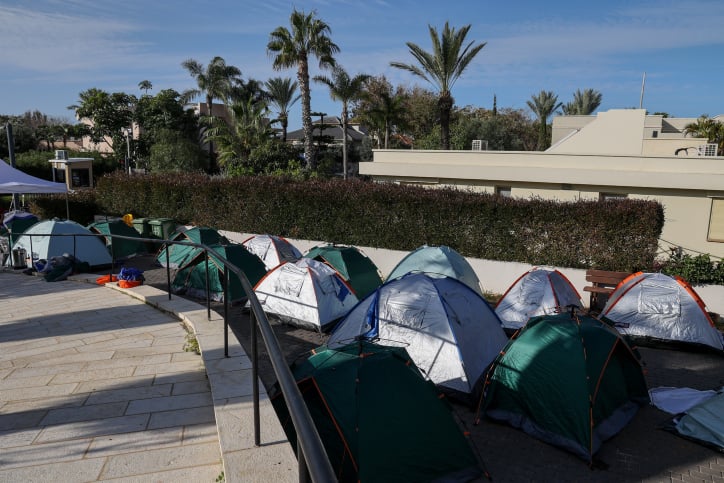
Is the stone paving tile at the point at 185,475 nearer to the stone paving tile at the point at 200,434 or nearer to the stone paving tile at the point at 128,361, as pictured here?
the stone paving tile at the point at 200,434

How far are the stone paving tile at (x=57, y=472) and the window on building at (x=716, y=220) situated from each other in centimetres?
1806

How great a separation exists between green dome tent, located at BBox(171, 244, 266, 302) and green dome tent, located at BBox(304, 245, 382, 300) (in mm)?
1532

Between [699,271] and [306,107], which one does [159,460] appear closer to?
[699,271]

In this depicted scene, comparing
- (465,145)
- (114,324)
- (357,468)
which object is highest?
(465,145)

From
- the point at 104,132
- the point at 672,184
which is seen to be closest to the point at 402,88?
the point at 104,132

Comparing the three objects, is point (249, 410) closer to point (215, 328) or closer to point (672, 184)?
point (215, 328)

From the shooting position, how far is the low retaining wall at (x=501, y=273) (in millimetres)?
12125

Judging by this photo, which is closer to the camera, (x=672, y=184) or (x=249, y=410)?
(x=249, y=410)

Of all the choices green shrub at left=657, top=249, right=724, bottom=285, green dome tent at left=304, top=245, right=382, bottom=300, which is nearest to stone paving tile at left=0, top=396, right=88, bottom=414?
green dome tent at left=304, top=245, right=382, bottom=300

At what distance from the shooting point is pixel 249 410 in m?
4.02

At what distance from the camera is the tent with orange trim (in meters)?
9.58

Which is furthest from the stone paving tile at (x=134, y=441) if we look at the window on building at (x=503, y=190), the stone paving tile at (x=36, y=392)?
the window on building at (x=503, y=190)

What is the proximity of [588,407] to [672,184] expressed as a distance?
13.0 m

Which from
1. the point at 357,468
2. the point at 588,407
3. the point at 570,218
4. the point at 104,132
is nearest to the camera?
the point at 357,468
